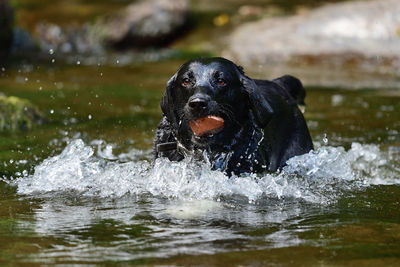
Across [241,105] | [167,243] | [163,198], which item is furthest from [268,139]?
[167,243]

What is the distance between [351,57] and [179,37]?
4.97 m

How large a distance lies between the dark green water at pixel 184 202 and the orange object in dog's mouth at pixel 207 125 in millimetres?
310

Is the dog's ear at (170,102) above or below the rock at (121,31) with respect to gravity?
below

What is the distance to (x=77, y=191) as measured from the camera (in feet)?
17.3

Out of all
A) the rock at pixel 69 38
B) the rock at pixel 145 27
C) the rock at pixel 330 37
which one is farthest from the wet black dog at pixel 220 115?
the rock at pixel 69 38

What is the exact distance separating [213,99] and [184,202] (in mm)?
784

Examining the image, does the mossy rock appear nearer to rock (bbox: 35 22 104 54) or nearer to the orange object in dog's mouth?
the orange object in dog's mouth

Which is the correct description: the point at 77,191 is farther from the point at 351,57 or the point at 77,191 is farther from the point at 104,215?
the point at 351,57

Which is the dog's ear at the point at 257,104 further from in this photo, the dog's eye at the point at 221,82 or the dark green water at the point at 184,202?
the dark green water at the point at 184,202

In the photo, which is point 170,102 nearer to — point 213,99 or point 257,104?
point 213,99

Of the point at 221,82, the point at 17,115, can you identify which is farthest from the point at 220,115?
the point at 17,115

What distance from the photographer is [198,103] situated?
4.90 metres

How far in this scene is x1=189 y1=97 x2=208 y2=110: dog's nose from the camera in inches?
193

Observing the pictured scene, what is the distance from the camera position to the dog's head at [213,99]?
5.11 metres
